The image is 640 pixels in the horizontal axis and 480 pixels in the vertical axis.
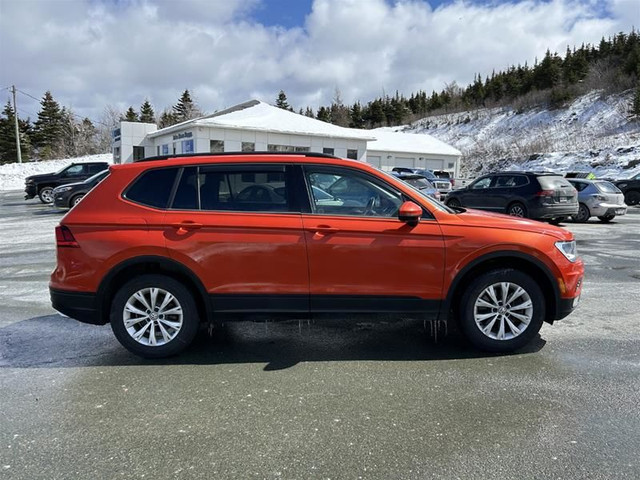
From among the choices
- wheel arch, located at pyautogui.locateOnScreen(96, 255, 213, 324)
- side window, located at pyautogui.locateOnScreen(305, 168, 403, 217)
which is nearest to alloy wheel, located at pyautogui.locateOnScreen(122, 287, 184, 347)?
wheel arch, located at pyautogui.locateOnScreen(96, 255, 213, 324)

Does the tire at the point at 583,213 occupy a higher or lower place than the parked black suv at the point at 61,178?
lower

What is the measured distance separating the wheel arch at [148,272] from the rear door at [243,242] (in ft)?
0.25

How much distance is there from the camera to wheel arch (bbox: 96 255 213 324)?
4016 millimetres

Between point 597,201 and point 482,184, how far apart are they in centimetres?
377

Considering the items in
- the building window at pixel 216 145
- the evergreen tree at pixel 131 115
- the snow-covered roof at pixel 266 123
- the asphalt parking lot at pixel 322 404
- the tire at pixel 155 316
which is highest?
the evergreen tree at pixel 131 115

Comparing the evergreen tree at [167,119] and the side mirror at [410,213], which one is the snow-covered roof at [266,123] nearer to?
the side mirror at [410,213]

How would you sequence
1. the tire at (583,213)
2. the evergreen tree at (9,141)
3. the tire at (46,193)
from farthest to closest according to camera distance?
the evergreen tree at (9,141), the tire at (46,193), the tire at (583,213)

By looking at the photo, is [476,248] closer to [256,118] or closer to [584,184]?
[584,184]

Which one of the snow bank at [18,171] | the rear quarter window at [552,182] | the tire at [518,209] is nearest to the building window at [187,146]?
the tire at [518,209]

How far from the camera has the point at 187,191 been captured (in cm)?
415

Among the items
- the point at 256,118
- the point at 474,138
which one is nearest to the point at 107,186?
the point at 256,118

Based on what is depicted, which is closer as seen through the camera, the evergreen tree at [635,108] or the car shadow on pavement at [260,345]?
the car shadow on pavement at [260,345]

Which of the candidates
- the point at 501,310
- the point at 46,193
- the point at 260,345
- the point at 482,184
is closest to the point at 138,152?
the point at 46,193

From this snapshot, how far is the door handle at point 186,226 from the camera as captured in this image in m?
3.98
